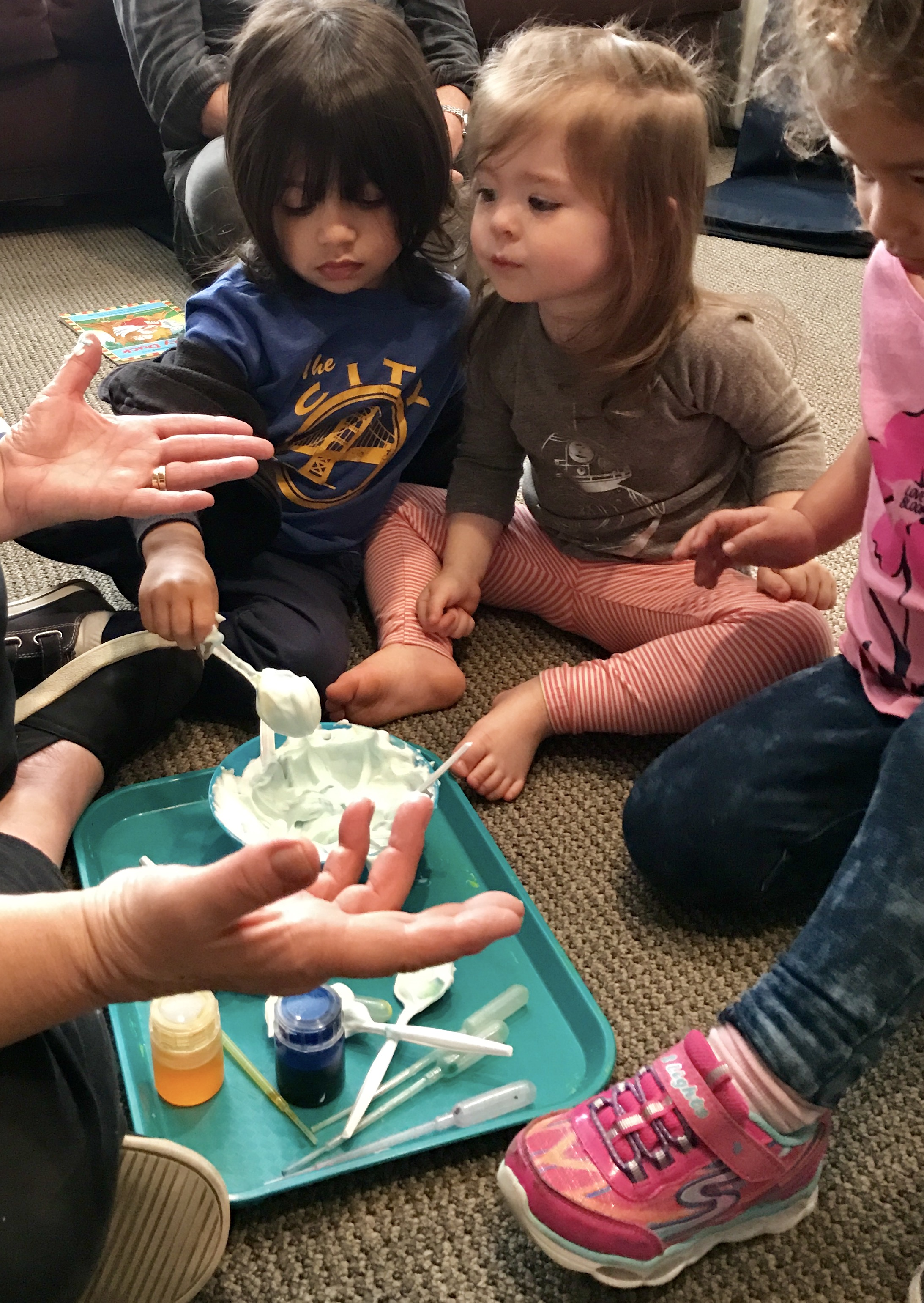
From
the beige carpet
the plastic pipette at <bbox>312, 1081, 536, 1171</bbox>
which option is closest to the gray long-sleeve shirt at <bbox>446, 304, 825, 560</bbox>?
the beige carpet

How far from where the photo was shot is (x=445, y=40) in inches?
64.3

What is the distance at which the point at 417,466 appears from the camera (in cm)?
128

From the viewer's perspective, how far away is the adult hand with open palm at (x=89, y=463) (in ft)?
2.44

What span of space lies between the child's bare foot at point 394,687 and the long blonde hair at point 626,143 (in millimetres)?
320

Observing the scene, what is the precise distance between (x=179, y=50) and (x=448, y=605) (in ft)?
3.46

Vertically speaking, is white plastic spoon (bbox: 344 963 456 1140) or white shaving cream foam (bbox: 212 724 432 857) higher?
white shaving cream foam (bbox: 212 724 432 857)

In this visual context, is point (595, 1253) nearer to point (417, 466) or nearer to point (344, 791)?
point (344, 791)

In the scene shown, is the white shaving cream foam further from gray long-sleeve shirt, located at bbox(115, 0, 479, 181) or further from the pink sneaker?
gray long-sleeve shirt, located at bbox(115, 0, 479, 181)

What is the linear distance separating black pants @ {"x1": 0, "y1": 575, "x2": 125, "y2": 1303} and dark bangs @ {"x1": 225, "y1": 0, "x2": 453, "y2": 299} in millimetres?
738

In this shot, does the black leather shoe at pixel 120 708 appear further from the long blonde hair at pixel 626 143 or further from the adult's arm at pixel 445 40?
the adult's arm at pixel 445 40

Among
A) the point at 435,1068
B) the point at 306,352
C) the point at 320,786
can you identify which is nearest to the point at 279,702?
the point at 320,786

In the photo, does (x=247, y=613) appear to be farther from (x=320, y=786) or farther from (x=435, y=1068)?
(x=435, y=1068)

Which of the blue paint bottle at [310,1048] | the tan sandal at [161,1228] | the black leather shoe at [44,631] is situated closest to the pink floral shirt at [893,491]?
the blue paint bottle at [310,1048]

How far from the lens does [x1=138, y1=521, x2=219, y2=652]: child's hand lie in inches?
34.7
